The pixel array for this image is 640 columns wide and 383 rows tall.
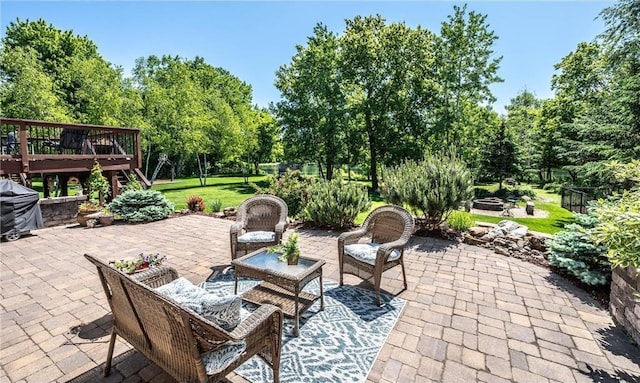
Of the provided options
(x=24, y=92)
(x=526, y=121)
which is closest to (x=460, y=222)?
(x=24, y=92)

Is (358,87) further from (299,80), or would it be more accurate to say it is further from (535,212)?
(535,212)

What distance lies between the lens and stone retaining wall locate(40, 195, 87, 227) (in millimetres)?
7410

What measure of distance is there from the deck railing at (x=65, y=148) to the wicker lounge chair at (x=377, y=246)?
330 inches

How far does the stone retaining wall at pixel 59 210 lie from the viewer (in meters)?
7.41

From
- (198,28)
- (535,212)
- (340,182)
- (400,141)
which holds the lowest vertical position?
(535,212)

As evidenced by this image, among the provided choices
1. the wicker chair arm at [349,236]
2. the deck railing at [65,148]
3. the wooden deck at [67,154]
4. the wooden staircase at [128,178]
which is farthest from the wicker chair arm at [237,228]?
the wooden staircase at [128,178]

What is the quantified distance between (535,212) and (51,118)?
22282mm

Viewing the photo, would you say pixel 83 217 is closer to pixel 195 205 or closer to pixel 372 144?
pixel 195 205

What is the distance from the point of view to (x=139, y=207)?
26.3 feet

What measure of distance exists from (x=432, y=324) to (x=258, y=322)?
6.47 feet

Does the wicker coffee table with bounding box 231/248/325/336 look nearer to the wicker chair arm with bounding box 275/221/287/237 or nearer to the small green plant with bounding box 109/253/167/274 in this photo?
the wicker chair arm with bounding box 275/221/287/237

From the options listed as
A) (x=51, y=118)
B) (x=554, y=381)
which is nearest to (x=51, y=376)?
(x=554, y=381)

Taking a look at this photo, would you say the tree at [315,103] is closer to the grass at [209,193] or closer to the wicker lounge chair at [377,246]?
the grass at [209,193]

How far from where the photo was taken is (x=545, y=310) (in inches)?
130
